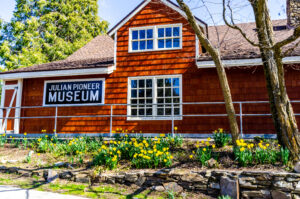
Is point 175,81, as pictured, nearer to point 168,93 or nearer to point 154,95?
point 168,93

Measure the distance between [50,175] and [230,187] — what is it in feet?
13.8

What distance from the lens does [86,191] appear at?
539cm

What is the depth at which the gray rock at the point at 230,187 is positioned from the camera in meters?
4.80

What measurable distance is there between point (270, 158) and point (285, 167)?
0.33 meters

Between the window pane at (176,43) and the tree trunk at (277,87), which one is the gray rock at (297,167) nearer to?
the tree trunk at (277,87)

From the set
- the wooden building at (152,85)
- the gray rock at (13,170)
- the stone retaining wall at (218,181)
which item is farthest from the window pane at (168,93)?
the gray rock at (13,170)

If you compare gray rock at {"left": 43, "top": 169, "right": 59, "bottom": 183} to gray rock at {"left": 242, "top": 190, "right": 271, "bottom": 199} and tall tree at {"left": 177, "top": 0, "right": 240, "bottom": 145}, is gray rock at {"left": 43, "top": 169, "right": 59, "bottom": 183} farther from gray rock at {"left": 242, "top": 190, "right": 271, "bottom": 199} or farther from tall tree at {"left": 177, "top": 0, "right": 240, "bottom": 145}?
tall tree at {"left": 177, "top": 0, "right": 240, "bottom": 145}

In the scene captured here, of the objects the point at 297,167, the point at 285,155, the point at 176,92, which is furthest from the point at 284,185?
the point at 176,92

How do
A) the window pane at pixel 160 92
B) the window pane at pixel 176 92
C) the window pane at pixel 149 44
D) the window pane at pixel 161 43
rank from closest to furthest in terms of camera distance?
the window pane at pixel 176 92 < the window pane at pixel 160 92 < the window pane at pixel 161 43 < the window pane at pixel 149 44

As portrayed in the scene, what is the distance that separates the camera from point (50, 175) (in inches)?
239

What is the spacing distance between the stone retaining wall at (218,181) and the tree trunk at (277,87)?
798 mm

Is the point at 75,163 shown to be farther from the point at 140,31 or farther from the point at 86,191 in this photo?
the point at 140,31

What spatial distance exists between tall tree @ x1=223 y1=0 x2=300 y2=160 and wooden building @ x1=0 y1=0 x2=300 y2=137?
291 centimetres

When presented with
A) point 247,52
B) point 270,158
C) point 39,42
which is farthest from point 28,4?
point 270,158
